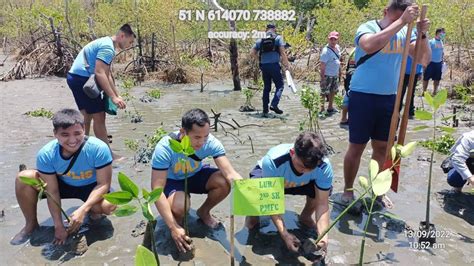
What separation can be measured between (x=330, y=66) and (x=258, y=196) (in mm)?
5757

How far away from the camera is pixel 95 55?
4926mm

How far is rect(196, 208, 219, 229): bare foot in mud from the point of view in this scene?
3580 millimetres

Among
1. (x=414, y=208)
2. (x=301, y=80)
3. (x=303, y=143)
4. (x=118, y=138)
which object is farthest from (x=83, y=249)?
(x=301, y=80)

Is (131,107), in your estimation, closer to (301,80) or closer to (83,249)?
(301,80)

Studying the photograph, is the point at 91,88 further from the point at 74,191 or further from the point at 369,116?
the point at 369,116

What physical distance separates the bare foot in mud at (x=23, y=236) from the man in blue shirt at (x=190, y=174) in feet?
3.52

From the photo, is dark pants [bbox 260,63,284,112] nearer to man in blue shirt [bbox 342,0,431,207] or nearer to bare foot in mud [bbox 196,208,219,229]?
man in blue shirt [bbox 342,0,431,207]

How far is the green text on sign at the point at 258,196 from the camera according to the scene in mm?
2463

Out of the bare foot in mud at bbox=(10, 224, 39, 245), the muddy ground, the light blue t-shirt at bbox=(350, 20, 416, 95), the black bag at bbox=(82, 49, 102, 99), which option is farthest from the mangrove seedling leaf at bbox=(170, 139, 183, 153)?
the black bag at bbox=(82, 49, 102, 99)

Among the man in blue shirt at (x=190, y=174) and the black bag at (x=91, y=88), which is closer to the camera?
the man in blue shirt at (x=190, y=174)

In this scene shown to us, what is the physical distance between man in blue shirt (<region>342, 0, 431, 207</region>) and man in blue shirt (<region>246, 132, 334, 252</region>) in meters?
0.27
